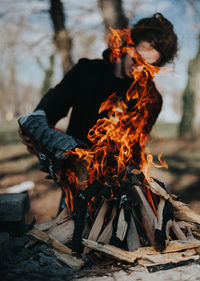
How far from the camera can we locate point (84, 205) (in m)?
2.05

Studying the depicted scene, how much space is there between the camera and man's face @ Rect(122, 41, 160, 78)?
2562mm

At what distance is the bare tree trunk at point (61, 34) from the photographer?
6.60 meters

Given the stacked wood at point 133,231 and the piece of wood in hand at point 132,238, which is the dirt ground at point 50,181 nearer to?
the stacked wood at point 133,231

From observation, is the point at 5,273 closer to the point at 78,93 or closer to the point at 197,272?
the point at 197,272

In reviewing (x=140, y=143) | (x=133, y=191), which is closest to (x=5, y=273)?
(x=133, y=191)

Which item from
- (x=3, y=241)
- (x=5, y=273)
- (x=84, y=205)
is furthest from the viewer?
(x=84, y=205)

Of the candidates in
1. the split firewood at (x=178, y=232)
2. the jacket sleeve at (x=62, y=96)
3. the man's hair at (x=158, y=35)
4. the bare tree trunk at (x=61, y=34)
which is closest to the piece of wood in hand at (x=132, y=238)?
the split firewood at (x=178, y=232)

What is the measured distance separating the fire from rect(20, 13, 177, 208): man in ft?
0.20

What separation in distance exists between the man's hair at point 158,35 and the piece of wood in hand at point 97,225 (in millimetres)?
1648

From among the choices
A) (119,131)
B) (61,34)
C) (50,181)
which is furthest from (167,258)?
(61,34)

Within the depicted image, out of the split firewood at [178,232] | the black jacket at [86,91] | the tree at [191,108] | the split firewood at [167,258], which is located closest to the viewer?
the split firewood at [167,258]

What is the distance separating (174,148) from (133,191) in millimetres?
7807

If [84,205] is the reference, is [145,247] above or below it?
below

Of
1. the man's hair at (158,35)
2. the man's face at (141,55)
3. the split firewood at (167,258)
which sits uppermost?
the man's hair at (158,35)
